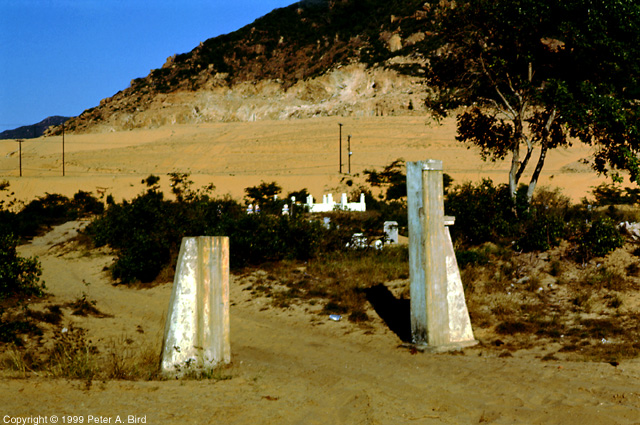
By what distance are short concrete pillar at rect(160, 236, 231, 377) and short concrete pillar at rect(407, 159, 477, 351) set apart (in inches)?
110

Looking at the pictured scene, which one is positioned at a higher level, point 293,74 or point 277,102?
point 293,74

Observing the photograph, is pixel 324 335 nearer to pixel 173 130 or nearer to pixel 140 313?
pixel 140 313

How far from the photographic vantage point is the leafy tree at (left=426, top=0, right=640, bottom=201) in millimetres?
13703

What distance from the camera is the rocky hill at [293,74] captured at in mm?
80812

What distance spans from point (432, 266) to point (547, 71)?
9.77 meters

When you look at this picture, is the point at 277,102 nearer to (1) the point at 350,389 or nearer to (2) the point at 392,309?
(2) the point at 392,309

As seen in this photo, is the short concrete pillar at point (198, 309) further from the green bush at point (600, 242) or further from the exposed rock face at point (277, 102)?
the exposed rock face at point (277, 102)

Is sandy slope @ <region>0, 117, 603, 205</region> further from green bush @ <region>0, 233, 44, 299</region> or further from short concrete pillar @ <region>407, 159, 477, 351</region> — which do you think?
green bush @ <region>0, 233, 44, 299</region>

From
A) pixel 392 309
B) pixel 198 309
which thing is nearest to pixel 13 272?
pixel 198 309

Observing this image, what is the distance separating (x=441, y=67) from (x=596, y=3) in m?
4.37

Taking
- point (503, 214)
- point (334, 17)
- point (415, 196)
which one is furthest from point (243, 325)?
point (334, 17)

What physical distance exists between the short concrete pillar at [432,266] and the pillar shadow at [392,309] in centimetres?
82

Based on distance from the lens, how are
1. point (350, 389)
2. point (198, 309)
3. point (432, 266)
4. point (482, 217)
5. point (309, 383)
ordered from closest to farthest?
point (350, 389)
point (309, 383)
point (198, 309)
point (432, 266)
point (482, 217)

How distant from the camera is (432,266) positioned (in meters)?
8.35
